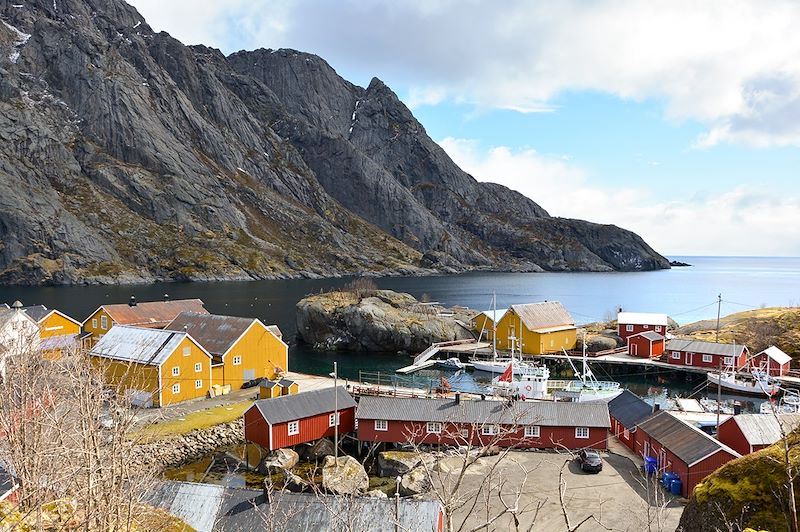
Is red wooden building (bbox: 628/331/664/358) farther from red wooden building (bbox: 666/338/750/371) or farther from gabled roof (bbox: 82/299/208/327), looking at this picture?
gabled roof (bbox: 82/299/208/327)

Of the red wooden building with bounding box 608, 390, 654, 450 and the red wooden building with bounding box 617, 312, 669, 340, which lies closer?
the red wooden building with bounding box 608, 390, 654, 450

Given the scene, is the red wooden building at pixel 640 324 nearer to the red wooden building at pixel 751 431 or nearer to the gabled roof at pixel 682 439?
the red wooden building at pixel 751 431

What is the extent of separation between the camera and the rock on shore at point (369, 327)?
238ft

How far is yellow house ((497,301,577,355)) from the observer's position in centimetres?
6669

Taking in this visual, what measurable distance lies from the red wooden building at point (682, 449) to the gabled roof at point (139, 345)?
99.2 feet

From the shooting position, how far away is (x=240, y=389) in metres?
45.3

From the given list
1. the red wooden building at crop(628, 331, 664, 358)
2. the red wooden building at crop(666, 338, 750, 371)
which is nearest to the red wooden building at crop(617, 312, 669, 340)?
Answer: the red wooden building at crop(628, 331, 664, 358)

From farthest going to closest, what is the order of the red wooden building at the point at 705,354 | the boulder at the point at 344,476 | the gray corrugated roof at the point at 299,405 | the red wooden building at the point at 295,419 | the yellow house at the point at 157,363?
the red wooden building at the point at 705,354 < the yellow house at the point at 157,363 < the gray corrugated roof at the point at 299,405 < the red wooden building at the point at 295,419 < the boulder at the point at 344,476

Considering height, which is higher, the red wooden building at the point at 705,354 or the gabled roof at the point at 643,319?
the gabled roof at the point at 643,319

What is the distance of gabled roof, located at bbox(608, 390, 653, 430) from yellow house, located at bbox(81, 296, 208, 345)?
38.4m

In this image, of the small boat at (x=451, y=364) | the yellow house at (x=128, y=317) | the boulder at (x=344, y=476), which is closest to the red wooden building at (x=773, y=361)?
the small boat at (x=451, y=364)

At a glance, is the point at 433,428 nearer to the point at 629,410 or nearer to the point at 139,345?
the point at 629,410

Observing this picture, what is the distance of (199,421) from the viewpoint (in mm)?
36375

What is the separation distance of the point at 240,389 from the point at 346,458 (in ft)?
58.2
